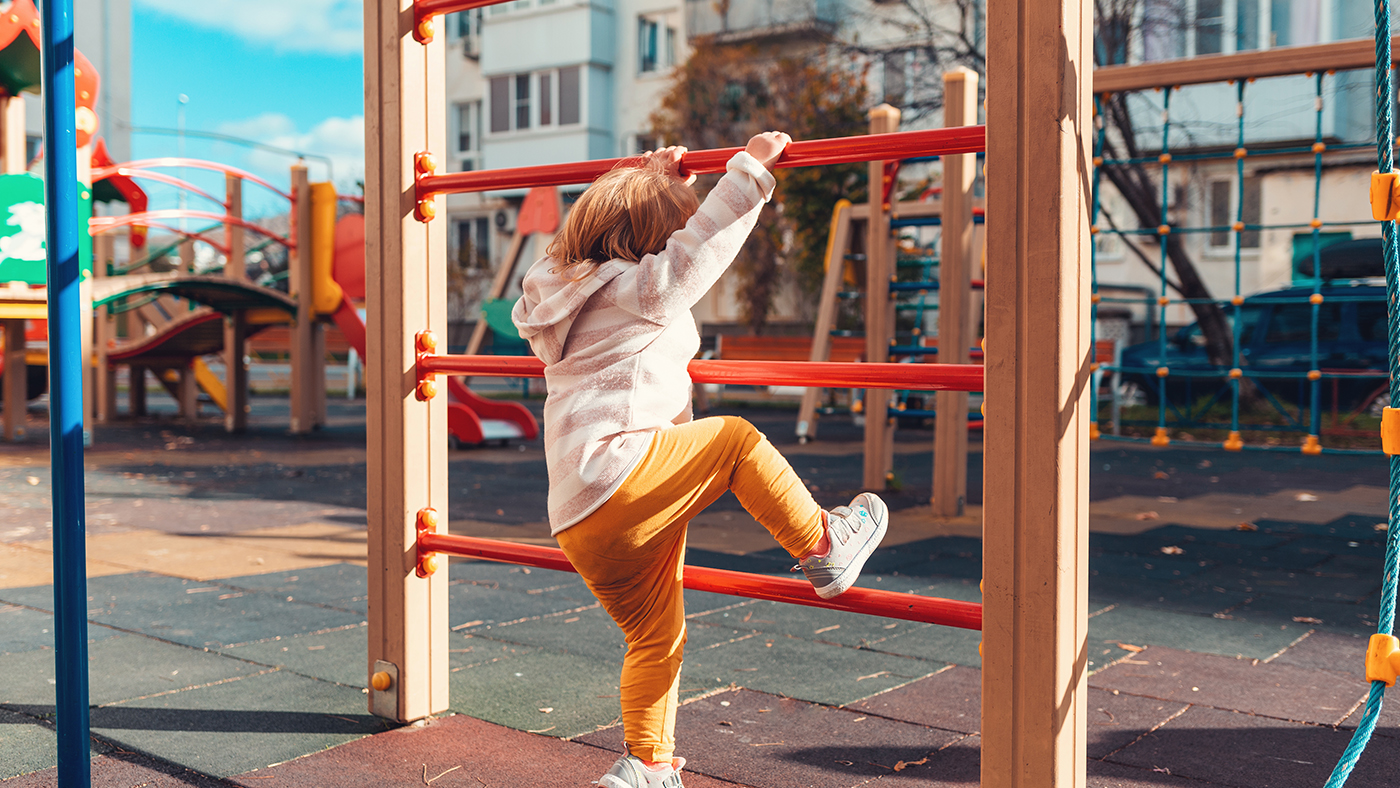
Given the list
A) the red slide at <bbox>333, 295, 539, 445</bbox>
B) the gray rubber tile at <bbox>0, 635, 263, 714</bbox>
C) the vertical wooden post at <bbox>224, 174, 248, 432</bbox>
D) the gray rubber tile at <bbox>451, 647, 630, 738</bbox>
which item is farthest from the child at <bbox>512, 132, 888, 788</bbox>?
the vertical wooden post at <bbox>224, 174, 248, 432</bbox>

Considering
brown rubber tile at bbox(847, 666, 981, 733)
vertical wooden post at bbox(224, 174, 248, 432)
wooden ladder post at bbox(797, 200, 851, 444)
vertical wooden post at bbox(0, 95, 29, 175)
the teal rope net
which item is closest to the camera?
the teal rope net

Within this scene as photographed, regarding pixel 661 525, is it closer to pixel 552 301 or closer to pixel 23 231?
pixel 552 301

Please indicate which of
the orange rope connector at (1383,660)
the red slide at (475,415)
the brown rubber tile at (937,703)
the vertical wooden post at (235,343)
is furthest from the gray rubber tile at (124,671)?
the vertical wooden post at (235,343)

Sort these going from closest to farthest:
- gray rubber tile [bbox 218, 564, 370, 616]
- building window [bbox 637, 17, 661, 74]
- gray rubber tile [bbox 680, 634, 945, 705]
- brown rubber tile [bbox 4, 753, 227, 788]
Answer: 1. brown rubber tile [bbox 4, 753, 227, 788]
2. gray rubber tile [bbox 680, 634, 945, 705]
3. gray rubber tile [bbox 218, 564, 370, 616]
4. building window [bbox 637, 17, 661, 74]

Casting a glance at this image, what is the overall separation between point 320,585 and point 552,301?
9.18 feet

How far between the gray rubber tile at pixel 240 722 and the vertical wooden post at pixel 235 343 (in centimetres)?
956

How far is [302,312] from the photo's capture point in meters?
11.6

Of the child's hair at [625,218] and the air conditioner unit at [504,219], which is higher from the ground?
the air conditioner unit at [504,219]

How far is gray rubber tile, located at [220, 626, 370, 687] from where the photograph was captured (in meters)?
3.10

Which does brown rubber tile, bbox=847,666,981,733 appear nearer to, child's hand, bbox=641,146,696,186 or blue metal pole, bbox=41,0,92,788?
child's hand, bbox=641,146,696,186

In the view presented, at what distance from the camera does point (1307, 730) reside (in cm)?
261

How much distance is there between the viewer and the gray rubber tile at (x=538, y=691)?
106 inches

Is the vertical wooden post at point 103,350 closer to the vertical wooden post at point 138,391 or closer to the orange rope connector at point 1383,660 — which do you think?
the vertical wooden post at point 138,391

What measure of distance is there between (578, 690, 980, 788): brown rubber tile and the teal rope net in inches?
33.4
